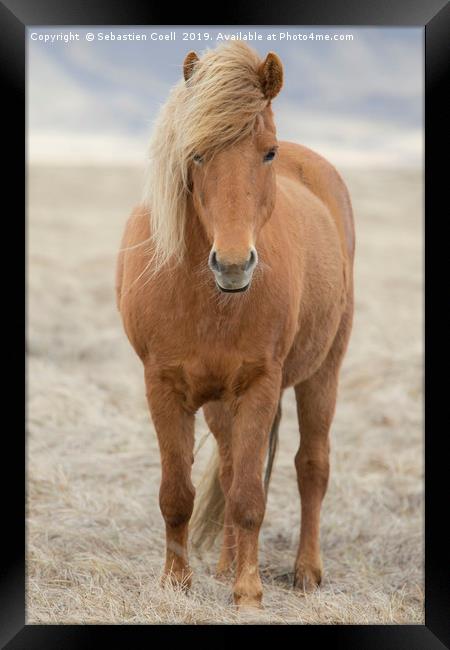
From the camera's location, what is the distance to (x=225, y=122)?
3338 mm

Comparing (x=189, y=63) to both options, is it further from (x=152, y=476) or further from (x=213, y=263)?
(x=152, y=476)

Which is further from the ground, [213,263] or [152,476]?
[213,263]

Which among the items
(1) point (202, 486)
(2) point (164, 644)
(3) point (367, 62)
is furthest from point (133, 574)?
(3) point (367, 62)

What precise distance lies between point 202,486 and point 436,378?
213cm

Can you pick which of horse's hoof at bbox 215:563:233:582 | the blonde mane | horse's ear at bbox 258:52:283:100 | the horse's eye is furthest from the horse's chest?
horse's hoof at bbox 215:563:233:582

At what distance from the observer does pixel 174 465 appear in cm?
396

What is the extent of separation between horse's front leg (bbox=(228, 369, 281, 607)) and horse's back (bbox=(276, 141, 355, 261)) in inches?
67.7

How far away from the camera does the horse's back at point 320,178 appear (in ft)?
17.1

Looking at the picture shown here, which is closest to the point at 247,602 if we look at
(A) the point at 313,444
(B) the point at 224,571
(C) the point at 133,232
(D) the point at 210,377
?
(B) the point at 224,571

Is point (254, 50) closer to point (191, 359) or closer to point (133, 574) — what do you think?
point (191, 359)

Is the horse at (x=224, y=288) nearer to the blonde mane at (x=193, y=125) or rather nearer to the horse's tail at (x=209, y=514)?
the blonde mane at (x=193, y=125)

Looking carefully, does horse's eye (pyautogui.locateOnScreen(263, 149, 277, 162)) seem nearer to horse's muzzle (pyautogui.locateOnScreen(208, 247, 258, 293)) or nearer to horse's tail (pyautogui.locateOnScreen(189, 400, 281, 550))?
horse's muzzle (pyautogui.locateOnScreen(208, 247, 258, 293))

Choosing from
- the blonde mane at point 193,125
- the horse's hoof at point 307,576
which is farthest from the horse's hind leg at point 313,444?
the blonde mane at point 193,125

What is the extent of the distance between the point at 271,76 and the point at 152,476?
3794 millimetres
